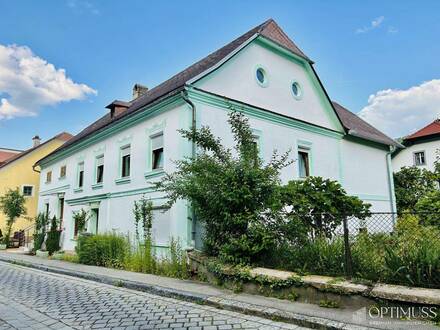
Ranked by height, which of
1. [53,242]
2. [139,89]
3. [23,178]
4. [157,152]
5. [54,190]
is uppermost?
[139,89]

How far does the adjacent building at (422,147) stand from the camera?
2833 cm

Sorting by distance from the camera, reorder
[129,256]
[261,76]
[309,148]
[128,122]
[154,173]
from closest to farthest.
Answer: [129,256]
[154,173]
[261,76]
[128,122]
[309,148]

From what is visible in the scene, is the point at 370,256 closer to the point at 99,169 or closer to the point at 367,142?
the point at 99,169

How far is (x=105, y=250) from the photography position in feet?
39.9

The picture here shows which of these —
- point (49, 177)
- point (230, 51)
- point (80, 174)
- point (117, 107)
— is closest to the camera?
point (230, 51)

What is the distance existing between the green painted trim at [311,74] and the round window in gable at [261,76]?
41.9 inches

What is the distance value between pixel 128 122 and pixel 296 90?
24.9ft

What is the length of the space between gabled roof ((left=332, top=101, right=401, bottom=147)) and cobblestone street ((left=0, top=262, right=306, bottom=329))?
13840mm

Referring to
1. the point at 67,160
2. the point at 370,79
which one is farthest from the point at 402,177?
the point at 67,160

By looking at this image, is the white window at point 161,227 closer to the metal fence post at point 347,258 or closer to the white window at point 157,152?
the white window at point 157,152

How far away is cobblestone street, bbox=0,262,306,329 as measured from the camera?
4.96m

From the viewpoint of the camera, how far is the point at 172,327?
479 cm

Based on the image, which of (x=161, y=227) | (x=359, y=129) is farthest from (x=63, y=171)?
(x=359, y=129)

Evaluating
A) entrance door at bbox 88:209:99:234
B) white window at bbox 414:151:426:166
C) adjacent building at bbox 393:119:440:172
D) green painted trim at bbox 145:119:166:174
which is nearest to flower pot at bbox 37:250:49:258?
entrance door at bbox 88:209:99:234
